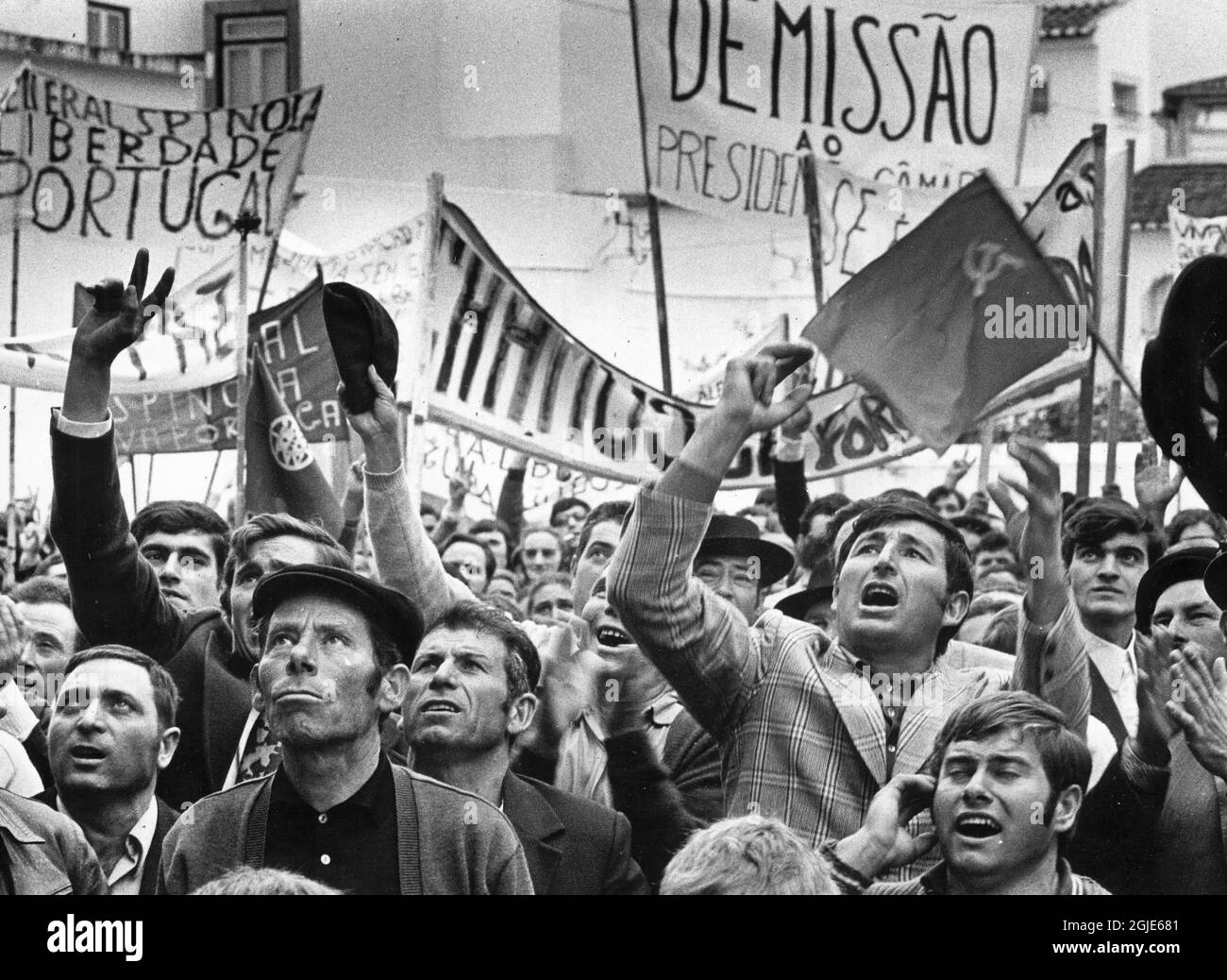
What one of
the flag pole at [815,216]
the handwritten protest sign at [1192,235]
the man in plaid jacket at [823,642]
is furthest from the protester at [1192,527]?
the man in plaid jacket at [823,642]

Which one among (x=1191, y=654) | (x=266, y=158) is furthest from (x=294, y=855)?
(x=266, y=158)

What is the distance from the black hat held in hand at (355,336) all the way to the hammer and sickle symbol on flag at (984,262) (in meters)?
2.38

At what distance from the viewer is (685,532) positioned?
10.5 feet

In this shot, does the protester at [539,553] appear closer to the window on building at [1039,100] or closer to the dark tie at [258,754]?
the dark tie at [258,754]

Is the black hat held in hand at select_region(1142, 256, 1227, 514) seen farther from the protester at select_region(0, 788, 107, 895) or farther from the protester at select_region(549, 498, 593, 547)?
the protester at select_region(549, 498, 593, 547)

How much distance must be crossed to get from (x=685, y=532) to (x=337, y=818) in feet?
2.48

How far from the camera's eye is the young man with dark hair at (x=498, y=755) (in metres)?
3.47

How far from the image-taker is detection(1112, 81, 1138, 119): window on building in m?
7.66

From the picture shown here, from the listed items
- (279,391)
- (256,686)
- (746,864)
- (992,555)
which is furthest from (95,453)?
(992,555)

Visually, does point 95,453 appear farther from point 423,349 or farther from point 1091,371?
point 1091,371

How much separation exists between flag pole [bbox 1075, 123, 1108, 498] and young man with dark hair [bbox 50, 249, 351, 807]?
2499mm

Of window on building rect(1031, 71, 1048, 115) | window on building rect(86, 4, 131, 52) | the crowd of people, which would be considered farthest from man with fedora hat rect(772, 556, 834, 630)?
window on building rect(1031, 71, 1048, 115)

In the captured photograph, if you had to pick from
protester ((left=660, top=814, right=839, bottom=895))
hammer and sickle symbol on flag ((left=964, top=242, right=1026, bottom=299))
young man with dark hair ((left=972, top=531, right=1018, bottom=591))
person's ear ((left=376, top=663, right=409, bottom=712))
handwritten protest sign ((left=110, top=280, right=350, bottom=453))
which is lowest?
protester ((left=660, top=814, right=839, bottom=895))
